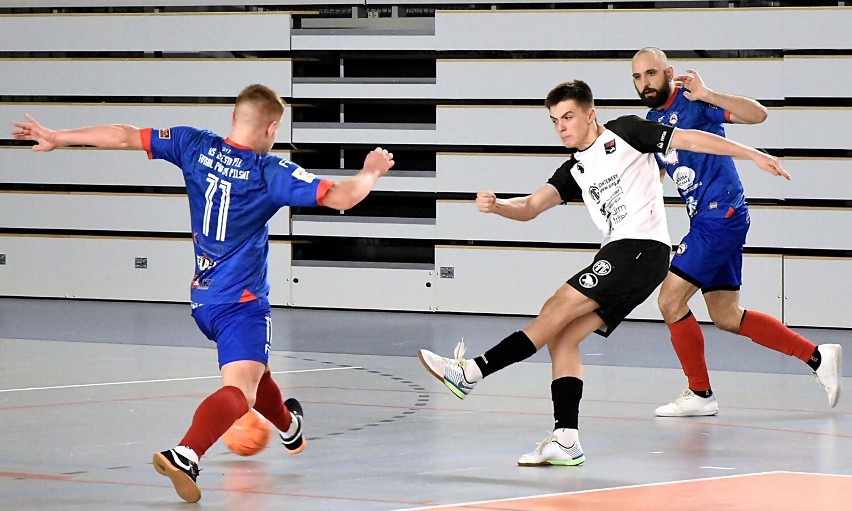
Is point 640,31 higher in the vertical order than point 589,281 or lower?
higher

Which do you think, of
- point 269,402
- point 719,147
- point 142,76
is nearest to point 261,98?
point 269,402

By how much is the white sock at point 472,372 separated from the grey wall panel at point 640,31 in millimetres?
5773

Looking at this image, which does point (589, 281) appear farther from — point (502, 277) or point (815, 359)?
point (502, 277)

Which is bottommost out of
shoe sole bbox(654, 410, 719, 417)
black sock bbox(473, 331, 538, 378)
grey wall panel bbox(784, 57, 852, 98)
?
shoe sole bbox(654, 410, 719, 417)

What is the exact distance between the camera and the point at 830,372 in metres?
6.03

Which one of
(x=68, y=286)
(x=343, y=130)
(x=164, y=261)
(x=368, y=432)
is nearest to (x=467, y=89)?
(x=343, y=130)

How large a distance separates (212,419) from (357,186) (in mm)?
836

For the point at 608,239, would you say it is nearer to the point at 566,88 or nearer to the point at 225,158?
the point at 566,88

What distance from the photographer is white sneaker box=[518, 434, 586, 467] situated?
4.67 m

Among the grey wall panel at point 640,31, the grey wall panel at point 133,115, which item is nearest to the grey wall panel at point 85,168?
the grey wall panel at point 133,115

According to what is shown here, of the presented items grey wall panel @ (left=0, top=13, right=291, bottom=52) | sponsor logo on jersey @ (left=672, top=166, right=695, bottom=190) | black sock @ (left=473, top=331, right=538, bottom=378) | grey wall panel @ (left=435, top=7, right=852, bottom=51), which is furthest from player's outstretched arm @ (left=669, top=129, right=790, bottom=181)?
grey wall panel @ (left=0, top=13, right=291, bottom=52)

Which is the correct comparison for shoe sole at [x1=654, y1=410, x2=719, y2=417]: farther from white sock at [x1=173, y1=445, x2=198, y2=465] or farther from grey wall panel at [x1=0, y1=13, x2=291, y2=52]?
grey wall panel at [x1=0, y1=13, x2=291, y2=52]

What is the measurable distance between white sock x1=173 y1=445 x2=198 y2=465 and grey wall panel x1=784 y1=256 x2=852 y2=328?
672 centimetres

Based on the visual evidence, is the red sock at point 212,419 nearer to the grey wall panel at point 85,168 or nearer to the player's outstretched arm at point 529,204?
the player's outstretched arm at point 529,204
